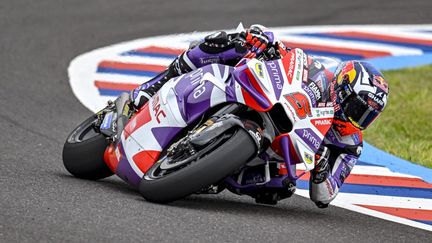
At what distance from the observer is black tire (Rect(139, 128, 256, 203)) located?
5945mm

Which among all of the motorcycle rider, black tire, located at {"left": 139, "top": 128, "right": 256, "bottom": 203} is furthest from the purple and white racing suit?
black tire, located at {"left": 139, "top": 128, "right": 256, "bottom": 203}

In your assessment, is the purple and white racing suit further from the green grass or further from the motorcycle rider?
the green grass

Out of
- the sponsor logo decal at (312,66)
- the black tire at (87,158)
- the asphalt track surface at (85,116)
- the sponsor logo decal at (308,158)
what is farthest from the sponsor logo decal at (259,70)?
A: the black tire at (87,158)

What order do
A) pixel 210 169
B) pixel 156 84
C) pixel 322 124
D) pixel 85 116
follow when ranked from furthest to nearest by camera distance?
1. pixel 85 116
2. pixel 156 84
3. pixel 322 124
4. pixel 210 169

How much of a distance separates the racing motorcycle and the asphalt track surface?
163 mm

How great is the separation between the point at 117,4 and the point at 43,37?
6.27ft

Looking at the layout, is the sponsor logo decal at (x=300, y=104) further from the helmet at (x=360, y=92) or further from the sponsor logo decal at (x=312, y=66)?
the helmet at (x=360, y=92)

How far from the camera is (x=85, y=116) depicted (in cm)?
968

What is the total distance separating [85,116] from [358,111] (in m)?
3.75

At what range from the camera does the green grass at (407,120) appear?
9227 mm

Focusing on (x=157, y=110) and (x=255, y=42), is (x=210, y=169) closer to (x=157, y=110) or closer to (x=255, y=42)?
(x=157, y=110)

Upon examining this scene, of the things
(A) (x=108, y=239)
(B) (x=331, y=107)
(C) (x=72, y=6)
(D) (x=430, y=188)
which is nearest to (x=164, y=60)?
(C) (x=72, y=6)

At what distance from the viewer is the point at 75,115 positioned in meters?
9.66

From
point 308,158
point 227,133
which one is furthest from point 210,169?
point 308,158
